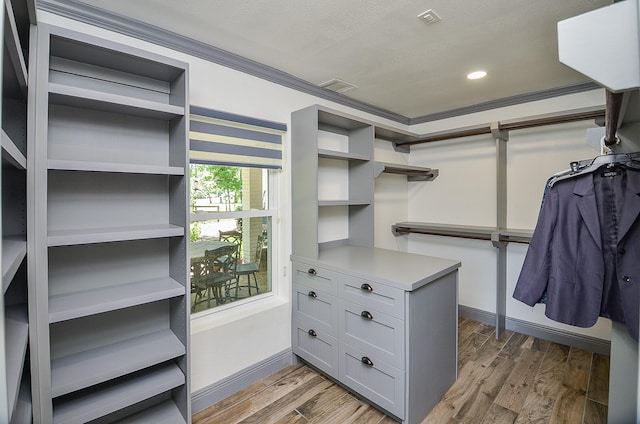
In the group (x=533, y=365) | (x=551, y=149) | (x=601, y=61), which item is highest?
(x=551, y=149)

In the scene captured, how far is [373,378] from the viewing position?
1.94 metres

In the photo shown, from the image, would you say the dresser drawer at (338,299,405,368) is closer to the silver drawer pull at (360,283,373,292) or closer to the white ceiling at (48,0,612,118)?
the silver drawer pull at (360,283,373,292)

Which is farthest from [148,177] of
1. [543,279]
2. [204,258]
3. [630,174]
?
[630,174]

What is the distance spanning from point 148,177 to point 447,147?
3069 millimetres

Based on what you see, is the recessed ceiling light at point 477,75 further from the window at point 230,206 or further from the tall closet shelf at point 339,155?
the window at point 230,206

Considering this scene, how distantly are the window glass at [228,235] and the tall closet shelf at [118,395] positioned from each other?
0.52 m

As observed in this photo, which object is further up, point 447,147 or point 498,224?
point 447,147

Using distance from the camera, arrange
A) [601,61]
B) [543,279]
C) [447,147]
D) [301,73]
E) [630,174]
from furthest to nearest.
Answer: [447,147], [301,73], [543,279], [630,174], [601,61]

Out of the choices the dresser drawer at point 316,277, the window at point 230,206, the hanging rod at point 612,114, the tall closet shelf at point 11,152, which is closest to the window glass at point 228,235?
the window at point 230,206

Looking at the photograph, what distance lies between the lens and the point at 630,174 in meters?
1.27

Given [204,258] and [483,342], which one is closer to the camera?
[204,258]

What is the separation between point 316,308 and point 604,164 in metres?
1.87

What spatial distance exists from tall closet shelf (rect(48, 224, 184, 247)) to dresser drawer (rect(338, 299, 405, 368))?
120 cm

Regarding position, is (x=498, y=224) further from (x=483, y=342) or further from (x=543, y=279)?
(x=543, y=279)
